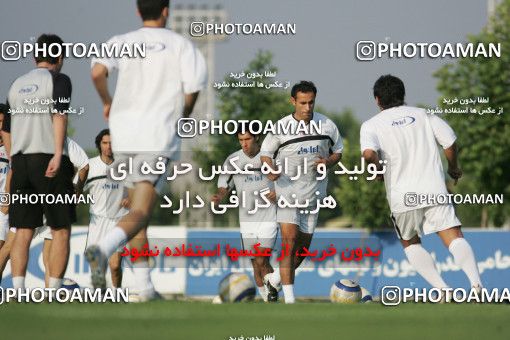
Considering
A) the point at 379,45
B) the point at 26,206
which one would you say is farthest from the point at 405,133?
the point at 26,206

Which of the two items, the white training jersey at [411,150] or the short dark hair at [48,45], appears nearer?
the short dark hair at [48,45]

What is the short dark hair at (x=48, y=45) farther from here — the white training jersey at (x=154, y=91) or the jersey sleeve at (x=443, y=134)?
the jersey sleeve at (x=443, y=134)

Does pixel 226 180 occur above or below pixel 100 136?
below

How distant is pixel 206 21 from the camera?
36.2 ft

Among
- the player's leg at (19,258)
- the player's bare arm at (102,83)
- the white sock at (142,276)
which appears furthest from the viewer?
the player's leg at (19,258)

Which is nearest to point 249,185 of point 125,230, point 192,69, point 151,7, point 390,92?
point 390,92

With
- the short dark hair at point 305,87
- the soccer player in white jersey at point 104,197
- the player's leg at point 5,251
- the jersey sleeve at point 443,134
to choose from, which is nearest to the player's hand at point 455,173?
the jersey sleeve at point 443,134

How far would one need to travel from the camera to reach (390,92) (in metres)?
10.2

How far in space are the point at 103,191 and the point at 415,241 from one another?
161 inches

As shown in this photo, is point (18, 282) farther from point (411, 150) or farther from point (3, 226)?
point (411, 150)

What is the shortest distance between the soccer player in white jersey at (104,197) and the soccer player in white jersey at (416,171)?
2.99 m

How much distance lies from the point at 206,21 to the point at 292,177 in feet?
6.20

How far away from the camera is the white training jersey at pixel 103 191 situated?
11.8 meters

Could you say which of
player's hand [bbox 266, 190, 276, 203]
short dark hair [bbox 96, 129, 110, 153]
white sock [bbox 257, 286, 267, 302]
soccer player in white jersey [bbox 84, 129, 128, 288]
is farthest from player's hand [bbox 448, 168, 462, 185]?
short dark hair [bbox 96, 129, 110, 153]
